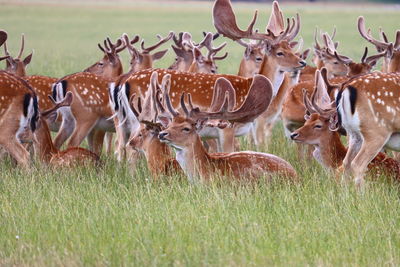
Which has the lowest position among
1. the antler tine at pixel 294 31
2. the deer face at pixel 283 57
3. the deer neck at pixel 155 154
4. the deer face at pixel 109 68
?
the deer face at pixel 109 68

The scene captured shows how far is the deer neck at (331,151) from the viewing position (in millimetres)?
7449

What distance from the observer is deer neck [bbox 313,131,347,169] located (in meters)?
7.45

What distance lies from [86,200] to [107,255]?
4.45 ft

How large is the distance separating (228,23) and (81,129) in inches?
70.0

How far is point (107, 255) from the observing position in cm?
511

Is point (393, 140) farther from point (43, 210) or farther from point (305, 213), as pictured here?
point (43, 210)

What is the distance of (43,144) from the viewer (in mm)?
7984

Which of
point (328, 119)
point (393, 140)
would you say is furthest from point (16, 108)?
point (393, 140)

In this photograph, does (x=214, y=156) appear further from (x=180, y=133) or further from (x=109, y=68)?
(x=109, y=68)

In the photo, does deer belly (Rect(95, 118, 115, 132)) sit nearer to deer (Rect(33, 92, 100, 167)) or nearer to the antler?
Answer: deer (Rect(33, 92, 100, 167))

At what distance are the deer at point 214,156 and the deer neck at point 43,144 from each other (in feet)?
4.45

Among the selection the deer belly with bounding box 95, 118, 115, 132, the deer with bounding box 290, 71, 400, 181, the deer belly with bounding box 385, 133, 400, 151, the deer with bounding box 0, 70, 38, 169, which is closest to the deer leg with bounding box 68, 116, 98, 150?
the deer belly with bounding box 95, 118, 115, 132

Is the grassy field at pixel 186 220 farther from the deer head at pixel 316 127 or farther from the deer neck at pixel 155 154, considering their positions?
the deer head at pixel 316 127

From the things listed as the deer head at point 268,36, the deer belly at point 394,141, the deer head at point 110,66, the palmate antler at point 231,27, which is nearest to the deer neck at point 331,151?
the deer belly at point 394,141
